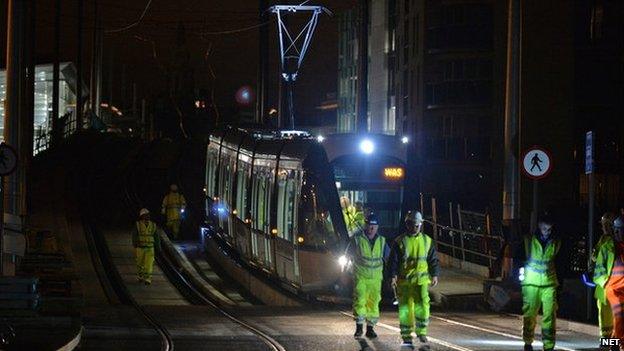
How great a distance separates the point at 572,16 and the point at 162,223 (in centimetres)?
2703

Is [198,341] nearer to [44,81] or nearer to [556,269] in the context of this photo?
[556,269]

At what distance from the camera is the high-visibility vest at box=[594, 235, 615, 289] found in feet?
48.9

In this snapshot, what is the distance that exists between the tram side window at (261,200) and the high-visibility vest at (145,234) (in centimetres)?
235

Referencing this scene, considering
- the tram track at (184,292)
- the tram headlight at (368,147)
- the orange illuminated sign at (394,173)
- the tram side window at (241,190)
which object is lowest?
the tram track at (184,292)

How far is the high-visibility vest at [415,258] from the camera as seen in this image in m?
16.0

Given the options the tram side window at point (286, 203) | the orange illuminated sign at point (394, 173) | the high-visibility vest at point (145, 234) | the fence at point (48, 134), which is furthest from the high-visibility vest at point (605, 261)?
the fence at point (48, 134)

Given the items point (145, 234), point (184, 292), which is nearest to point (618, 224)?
point (145, 234)

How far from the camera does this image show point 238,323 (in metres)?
20.4

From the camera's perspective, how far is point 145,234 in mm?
29750

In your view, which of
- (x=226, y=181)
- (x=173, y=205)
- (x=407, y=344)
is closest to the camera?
(x=407, y=344)

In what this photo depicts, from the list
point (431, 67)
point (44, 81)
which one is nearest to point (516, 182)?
point (431, 67)

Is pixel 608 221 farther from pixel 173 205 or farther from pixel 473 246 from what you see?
pixel 173 205

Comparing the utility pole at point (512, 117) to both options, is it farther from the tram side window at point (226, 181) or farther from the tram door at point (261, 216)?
the tram side window at point (226, 181)

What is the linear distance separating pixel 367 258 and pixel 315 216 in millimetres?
8095
